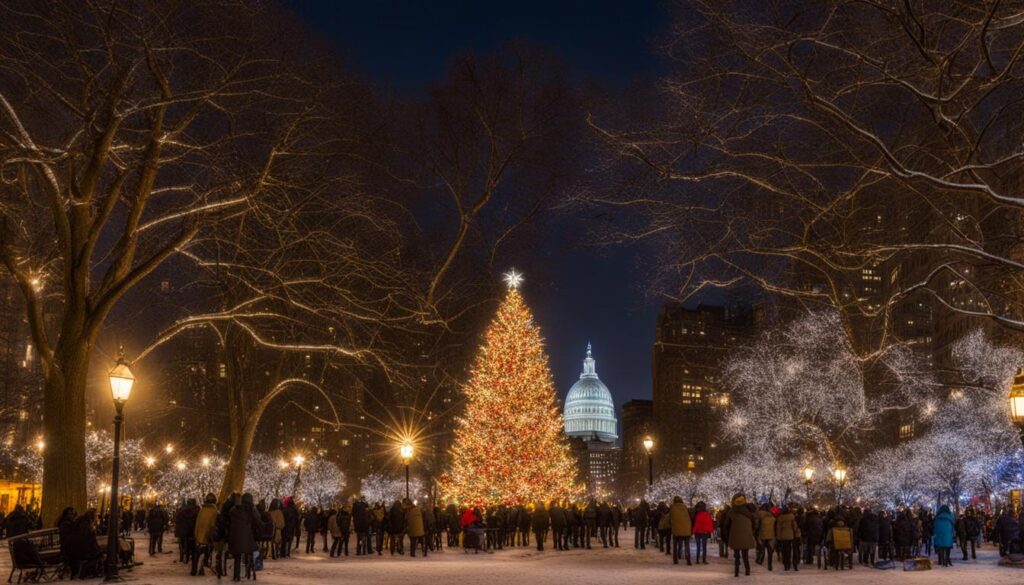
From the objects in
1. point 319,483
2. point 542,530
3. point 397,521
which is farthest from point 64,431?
point 319,483

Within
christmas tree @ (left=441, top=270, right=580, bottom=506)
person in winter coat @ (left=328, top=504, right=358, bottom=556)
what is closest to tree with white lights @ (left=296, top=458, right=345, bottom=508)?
christmas tree @ (left=441, top=270, right=580, bottom=506)

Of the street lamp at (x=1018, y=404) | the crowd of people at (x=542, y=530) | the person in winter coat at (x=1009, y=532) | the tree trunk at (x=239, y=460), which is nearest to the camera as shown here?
the street lamp at (x=1018, y=404)

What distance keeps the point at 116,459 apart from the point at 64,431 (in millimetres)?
1023

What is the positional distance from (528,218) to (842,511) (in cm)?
1223

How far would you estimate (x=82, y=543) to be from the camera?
16.9 meters

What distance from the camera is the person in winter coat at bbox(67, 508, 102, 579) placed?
16.6 metres

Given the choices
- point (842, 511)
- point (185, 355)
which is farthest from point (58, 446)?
point (185, 355)

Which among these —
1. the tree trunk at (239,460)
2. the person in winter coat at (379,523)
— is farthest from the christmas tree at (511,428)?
the tree trunk at (239,460)

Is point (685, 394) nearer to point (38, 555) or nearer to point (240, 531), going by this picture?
point (240, 531)

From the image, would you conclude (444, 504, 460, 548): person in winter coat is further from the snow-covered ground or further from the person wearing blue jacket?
the person wearing blue jacket

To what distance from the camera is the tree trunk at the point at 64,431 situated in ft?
56.9

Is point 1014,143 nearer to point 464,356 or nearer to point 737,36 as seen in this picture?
point 737,36

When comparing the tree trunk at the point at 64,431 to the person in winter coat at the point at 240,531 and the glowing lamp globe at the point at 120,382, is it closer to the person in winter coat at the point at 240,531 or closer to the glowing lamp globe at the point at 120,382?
the glowing lamp globe at the point at 120,382

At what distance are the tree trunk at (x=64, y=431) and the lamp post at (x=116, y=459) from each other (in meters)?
0.69
